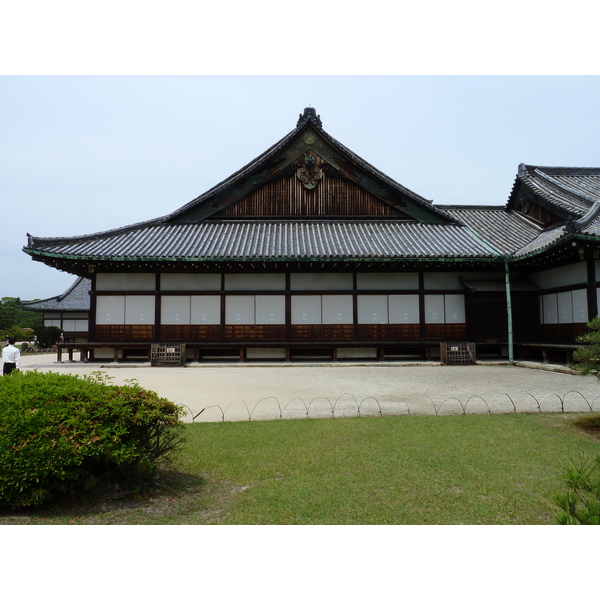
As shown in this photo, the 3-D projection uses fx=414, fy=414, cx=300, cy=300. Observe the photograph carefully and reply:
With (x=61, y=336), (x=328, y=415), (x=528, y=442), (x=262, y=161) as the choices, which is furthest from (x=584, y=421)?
(x=61, y=336)

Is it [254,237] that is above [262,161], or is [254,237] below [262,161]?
below

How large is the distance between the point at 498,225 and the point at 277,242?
38.5 feet

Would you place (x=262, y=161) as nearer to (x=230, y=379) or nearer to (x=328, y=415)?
(x=230, y=379)

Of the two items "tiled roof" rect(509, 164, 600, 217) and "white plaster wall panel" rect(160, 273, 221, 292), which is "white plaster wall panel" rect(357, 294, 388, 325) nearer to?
"white plaster wall panel" rect(160, 273, 221, 292)

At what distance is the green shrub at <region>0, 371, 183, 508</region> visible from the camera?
3744 millimetres

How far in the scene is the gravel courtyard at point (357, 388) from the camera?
8.33m

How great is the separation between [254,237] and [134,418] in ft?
51.2

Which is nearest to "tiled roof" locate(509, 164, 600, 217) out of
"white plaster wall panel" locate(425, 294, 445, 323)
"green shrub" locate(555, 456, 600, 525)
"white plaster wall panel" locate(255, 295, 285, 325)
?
"white plaster wall panel" locate(425, 294, 445, 323)

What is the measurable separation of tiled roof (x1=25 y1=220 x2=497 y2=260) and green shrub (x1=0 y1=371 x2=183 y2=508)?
42.2 feet

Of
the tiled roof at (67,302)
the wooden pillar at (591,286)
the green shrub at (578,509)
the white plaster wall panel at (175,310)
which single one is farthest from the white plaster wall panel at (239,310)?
the tiled roof at (67,302)

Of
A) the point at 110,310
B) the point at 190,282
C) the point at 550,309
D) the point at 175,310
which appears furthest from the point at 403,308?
the point at 110,310

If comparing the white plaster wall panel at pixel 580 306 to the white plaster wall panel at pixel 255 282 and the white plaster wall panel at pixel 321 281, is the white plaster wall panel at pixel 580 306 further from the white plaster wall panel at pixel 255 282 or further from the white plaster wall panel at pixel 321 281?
the white plaster wall panel at pixel 255 282

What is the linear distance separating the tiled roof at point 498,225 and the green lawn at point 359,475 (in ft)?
44.9

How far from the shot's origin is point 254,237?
63.1ft
